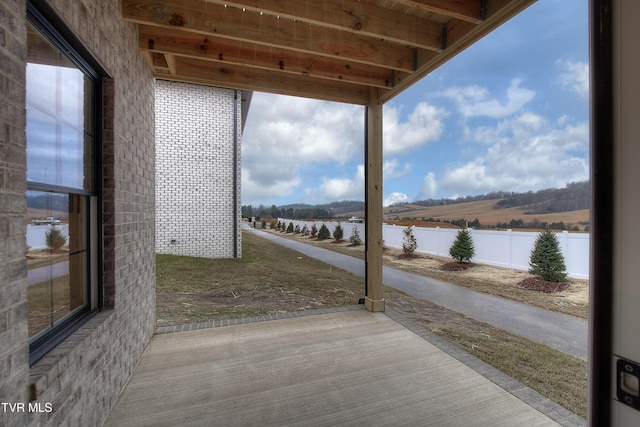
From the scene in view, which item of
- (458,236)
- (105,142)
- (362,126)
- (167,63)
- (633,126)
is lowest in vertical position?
(458,236)

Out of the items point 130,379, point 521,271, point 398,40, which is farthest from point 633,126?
point 521,271

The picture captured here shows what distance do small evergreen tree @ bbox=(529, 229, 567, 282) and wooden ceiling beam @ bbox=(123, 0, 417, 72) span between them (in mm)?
6290

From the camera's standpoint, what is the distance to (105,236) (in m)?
2.23

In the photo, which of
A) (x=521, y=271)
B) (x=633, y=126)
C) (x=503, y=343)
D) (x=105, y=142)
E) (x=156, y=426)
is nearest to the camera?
(x=633, y=126)

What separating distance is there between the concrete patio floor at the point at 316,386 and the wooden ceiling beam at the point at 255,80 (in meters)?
2.94

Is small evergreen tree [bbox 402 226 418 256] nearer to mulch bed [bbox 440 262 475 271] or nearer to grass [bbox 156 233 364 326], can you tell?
mulch bed [bbox 440 262 475 271]

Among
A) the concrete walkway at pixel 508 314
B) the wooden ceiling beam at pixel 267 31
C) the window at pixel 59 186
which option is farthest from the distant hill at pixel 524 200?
the window at pixel 59 186

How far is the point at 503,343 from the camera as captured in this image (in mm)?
3650

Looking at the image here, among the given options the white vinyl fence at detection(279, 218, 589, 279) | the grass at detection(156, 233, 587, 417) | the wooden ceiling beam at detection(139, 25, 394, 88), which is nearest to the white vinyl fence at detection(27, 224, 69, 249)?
the wooden ceiling beam at detection(139, 25, 394, 88)

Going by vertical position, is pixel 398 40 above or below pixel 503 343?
above

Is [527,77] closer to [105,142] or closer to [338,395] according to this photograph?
[338,395]

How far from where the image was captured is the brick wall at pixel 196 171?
8.74 metres

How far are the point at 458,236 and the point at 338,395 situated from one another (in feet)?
28.4

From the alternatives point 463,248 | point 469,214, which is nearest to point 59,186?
point 463,248
